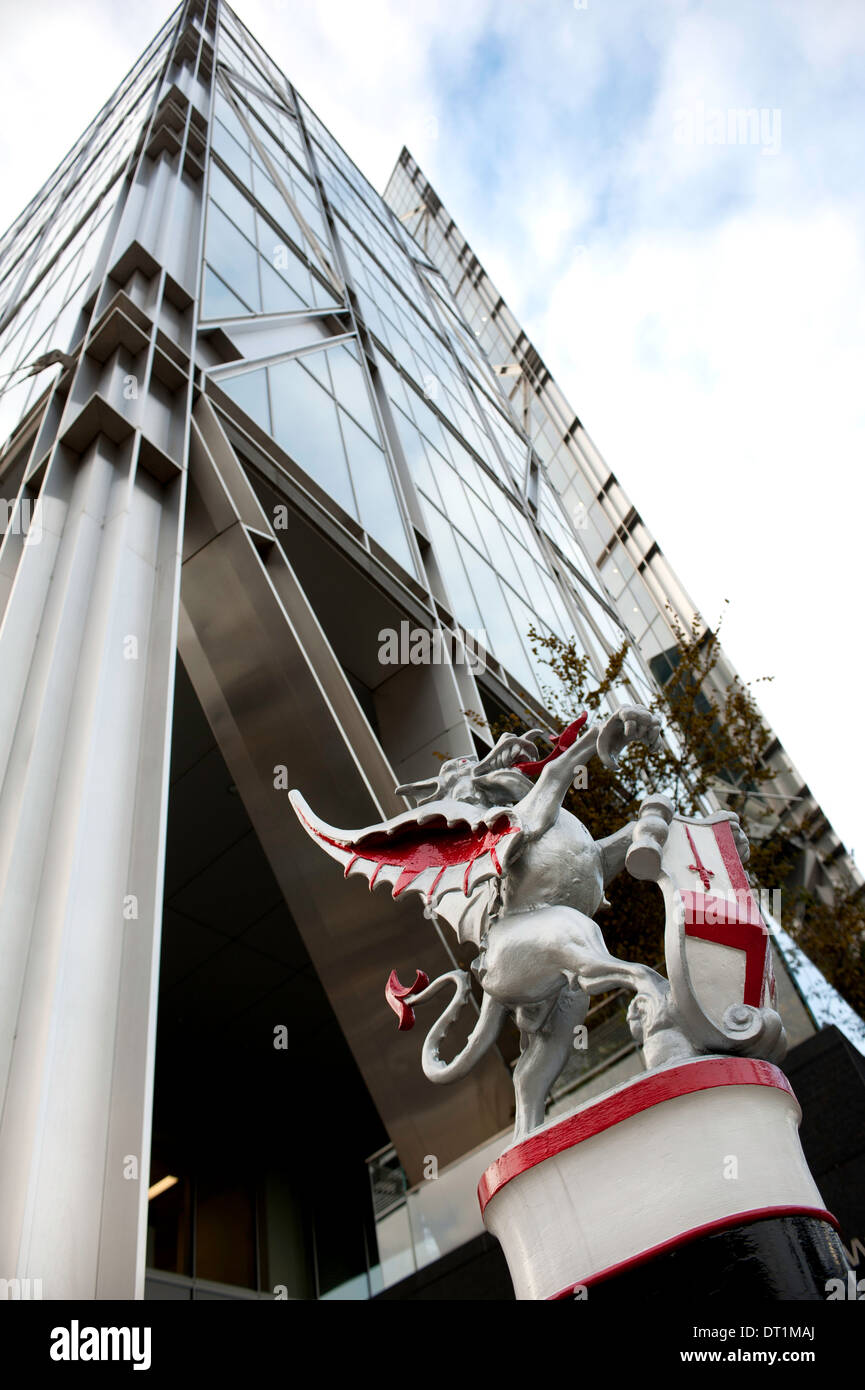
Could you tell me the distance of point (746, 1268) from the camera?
228 centimetres

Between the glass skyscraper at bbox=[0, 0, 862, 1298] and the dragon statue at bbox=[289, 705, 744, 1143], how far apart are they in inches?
56.6

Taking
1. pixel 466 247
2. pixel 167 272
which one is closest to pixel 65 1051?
pixel 167 272

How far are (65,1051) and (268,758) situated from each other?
4119mm

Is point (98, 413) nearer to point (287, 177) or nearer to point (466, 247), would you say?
point (287, 177)

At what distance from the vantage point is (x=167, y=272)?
30.5 ft

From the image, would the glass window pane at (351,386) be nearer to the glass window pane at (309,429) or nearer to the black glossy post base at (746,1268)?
the glass window pane at (309,429)

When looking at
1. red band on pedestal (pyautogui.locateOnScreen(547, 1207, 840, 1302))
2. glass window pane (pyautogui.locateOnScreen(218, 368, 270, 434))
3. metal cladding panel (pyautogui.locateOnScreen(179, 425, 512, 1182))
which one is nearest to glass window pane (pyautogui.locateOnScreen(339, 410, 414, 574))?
glass window pane (pyautogui.locateOnScreen(218, 368, 270, 434))

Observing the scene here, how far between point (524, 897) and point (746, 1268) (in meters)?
1.37

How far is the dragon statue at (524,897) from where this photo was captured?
3.15 m

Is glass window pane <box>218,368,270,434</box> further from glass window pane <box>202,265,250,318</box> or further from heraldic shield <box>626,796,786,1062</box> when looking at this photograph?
heraldic shield <box>626,796,786,1062</box>

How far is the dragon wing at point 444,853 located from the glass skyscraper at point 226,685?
4.08 feet

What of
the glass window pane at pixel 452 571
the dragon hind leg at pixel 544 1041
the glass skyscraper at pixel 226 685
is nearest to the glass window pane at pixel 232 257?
the glass skyscraper at pixel 226 685

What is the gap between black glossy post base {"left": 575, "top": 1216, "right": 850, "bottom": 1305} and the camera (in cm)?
225

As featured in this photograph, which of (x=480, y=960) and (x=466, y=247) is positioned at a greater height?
(x=466, y=247)
